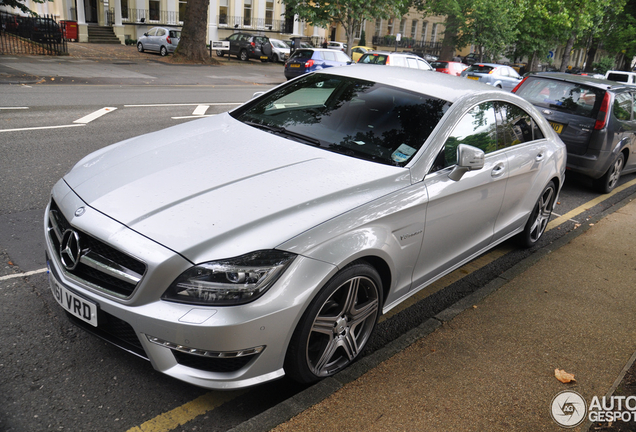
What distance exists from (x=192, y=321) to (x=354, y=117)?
2.08 m

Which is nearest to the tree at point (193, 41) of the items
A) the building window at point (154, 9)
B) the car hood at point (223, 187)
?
the building window at point (154, 9)

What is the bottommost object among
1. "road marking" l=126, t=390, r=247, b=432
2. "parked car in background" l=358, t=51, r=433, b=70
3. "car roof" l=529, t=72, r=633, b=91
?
"road marking" l=126, t=390, r=247, b=432

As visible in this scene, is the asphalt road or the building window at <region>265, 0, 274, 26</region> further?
the building window at <region>265, 0, 274, 26</region>

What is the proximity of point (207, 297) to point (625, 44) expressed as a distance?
46.8 m

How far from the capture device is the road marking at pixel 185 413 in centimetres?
266

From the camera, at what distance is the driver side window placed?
3619 millimetres

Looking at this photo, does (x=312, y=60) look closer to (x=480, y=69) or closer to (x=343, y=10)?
(x=343, y=10)

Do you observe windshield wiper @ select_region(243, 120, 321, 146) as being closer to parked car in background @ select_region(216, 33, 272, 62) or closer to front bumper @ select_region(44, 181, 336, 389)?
front bumper @ select_region(44, 181, 336, 389)

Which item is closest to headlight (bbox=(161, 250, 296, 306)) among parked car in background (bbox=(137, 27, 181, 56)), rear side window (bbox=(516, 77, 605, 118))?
rear side window (bbox=(516, 77, 605, 118))

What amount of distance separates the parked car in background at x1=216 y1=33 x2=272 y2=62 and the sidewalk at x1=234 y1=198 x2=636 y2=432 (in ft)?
103

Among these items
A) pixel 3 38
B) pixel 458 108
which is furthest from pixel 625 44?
pixel 458 108

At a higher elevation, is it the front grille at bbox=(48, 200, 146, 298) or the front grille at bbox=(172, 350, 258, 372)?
the front grille at bbox=(48, 200, 146, 298)

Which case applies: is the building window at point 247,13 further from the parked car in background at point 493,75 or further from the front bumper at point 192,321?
the front bumper at point 192,321
